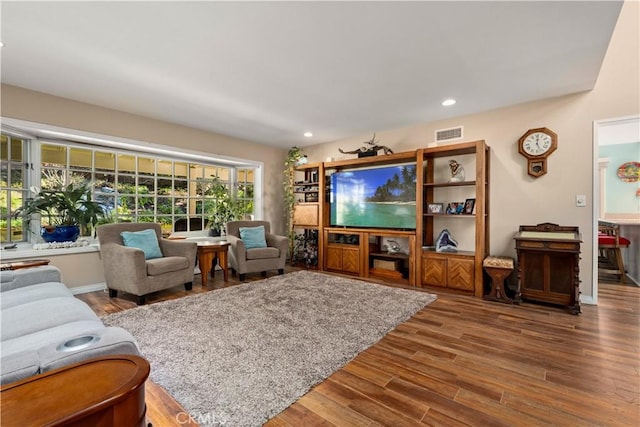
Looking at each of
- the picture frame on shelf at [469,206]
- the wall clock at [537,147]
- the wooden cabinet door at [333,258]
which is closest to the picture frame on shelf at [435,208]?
the picture frame on shelf at [469,206]

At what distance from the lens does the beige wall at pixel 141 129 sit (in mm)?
3180

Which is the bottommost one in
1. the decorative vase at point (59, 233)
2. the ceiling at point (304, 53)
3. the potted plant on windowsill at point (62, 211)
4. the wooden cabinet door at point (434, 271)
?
the wooden cabinet door at point (434, 271)

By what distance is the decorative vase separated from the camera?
3.40m

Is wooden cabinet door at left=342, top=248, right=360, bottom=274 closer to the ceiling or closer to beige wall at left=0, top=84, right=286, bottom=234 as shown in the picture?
beige wall at left=0, top=84, right=286, bottom=234

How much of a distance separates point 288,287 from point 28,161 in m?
3.48

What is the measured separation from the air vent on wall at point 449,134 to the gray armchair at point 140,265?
3.70 m

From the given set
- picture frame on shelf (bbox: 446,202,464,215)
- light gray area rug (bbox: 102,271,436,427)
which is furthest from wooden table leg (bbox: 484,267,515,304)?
picture frame on shelf (bbox: 446,202,464,215)

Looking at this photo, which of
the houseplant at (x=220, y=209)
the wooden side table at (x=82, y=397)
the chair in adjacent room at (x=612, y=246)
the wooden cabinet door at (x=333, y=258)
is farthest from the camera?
the houseplant at (x=220, y=209)

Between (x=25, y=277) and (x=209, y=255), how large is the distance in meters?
2.15

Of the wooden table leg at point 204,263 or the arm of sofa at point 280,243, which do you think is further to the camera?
the arm of sofa at point 280,243

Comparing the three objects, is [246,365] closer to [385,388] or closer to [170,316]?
[385,388]

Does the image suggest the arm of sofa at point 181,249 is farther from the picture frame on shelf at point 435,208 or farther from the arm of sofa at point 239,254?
the picture frame on shelf at point 435,208

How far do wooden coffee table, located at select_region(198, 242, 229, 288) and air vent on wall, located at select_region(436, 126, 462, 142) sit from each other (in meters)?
3.49

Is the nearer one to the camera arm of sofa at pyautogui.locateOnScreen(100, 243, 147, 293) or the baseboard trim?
arm of sofa at pyautogui.locateOnScreen(100, 243, 147, 293)
